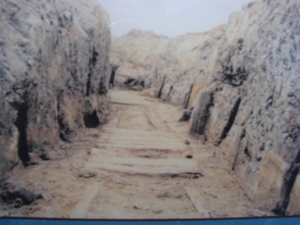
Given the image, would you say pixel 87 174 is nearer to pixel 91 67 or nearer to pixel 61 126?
pixel 61 126

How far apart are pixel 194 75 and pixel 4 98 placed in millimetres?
3638

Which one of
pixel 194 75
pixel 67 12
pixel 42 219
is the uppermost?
pixel 67 12

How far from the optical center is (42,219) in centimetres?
151

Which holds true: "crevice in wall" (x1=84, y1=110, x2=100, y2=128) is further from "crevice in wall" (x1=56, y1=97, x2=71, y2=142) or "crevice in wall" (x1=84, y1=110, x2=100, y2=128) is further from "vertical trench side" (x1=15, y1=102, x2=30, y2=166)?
"vertical trench side" (x1=15, y1=102, x2=30, y2=166)

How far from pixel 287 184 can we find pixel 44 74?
1686mm

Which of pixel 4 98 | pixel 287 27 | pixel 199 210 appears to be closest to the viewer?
pixel 4 98

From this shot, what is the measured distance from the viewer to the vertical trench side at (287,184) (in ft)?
5.23

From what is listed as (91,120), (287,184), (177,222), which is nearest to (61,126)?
(91,120)

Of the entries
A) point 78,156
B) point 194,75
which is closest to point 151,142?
point 78,156

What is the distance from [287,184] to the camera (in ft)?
5.27

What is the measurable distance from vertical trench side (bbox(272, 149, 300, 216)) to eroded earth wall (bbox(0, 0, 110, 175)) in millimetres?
1510

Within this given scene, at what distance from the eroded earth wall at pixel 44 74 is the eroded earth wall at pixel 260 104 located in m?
1.27

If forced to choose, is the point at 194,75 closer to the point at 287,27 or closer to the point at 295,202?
the point at 287,27

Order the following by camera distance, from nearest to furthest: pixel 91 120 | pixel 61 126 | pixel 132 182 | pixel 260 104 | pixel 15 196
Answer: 1. pixel 15 196
2. pixel 132 182
3. pixel 260 104
4. pixel 61 126
5. pixel 91 120
